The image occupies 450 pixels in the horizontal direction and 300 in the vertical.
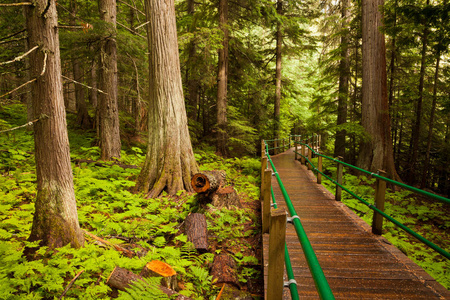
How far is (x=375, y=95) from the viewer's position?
995 centimetres

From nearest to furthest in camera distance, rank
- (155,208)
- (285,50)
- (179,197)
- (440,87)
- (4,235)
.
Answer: (4,235) < (155,208) < (179,197) < (440,87) < (285,50)

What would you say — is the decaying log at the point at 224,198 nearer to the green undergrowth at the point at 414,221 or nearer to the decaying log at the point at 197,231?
the decaying log at the point at 197,231

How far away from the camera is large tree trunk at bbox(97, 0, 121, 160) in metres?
8.45

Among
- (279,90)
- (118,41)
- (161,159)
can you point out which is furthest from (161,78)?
(279,90)

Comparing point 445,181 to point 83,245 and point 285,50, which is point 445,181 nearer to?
point 285,50

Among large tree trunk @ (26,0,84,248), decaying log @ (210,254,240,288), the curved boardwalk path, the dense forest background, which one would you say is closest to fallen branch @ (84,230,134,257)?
large tree trunk @ (26,0,84,248)

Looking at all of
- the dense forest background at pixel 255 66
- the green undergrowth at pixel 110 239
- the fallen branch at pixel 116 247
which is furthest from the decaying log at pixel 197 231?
the dense forest background at pixel 255 66

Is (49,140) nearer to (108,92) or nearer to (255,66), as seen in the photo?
(108,92)

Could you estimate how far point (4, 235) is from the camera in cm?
329

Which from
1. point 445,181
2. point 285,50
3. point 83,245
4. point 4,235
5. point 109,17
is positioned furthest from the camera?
point 285,50

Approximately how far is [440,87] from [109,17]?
1523 centimetres

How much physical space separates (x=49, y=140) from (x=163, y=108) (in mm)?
3625

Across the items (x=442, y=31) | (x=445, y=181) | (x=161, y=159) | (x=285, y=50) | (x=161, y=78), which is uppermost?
(x=285, y=50)

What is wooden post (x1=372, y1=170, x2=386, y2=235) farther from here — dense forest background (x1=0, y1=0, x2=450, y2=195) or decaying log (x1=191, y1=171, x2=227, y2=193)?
dense forest background (x1=0, y1=0, x2=450, y2=195)
